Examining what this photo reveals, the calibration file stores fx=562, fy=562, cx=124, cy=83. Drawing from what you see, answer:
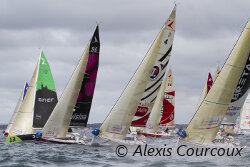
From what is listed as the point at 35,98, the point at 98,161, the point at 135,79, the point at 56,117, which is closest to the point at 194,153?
the point at 98,161

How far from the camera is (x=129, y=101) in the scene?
37719mm

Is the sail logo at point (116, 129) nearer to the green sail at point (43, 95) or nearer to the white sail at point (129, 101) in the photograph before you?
the white sail at point (129, 101)

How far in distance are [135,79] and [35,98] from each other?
1309 centimetres

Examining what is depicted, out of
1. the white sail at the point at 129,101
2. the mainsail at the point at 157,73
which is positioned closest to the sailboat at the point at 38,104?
the mainsail at the point at 157,73

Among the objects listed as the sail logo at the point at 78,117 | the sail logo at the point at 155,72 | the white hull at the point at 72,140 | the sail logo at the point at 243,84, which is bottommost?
the white hull at the point at 72,140

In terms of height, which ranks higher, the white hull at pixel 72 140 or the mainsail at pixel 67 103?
the mainsail at pixel 67 103

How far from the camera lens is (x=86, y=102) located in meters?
44.6

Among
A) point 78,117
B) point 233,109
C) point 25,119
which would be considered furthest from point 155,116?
point 233,109

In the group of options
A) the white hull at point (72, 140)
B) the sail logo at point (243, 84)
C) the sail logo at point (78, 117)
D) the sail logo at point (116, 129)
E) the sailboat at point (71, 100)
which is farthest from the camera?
the sail logo at point (78, 117)

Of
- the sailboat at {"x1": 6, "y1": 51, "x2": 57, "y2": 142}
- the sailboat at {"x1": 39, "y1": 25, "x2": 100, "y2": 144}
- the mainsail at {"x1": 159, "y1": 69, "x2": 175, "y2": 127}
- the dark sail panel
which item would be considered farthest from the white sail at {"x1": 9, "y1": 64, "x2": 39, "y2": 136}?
the mainsail at {"x1": 159, "y1": 69, "x2": 175, "y2": 127}

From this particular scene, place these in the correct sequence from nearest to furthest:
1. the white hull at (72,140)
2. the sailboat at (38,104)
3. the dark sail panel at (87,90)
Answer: the white hull at (72,140) < the dark sail panel at (87,90) < the sailboat at (38,104)

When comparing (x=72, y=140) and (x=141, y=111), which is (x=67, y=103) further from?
(x=141, y=111)

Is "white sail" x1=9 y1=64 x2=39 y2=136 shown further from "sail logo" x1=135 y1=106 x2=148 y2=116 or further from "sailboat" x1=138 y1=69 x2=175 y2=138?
"sailboat" x1=138 y1=69 x2=175 y2=138

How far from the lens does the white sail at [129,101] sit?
123 feet
